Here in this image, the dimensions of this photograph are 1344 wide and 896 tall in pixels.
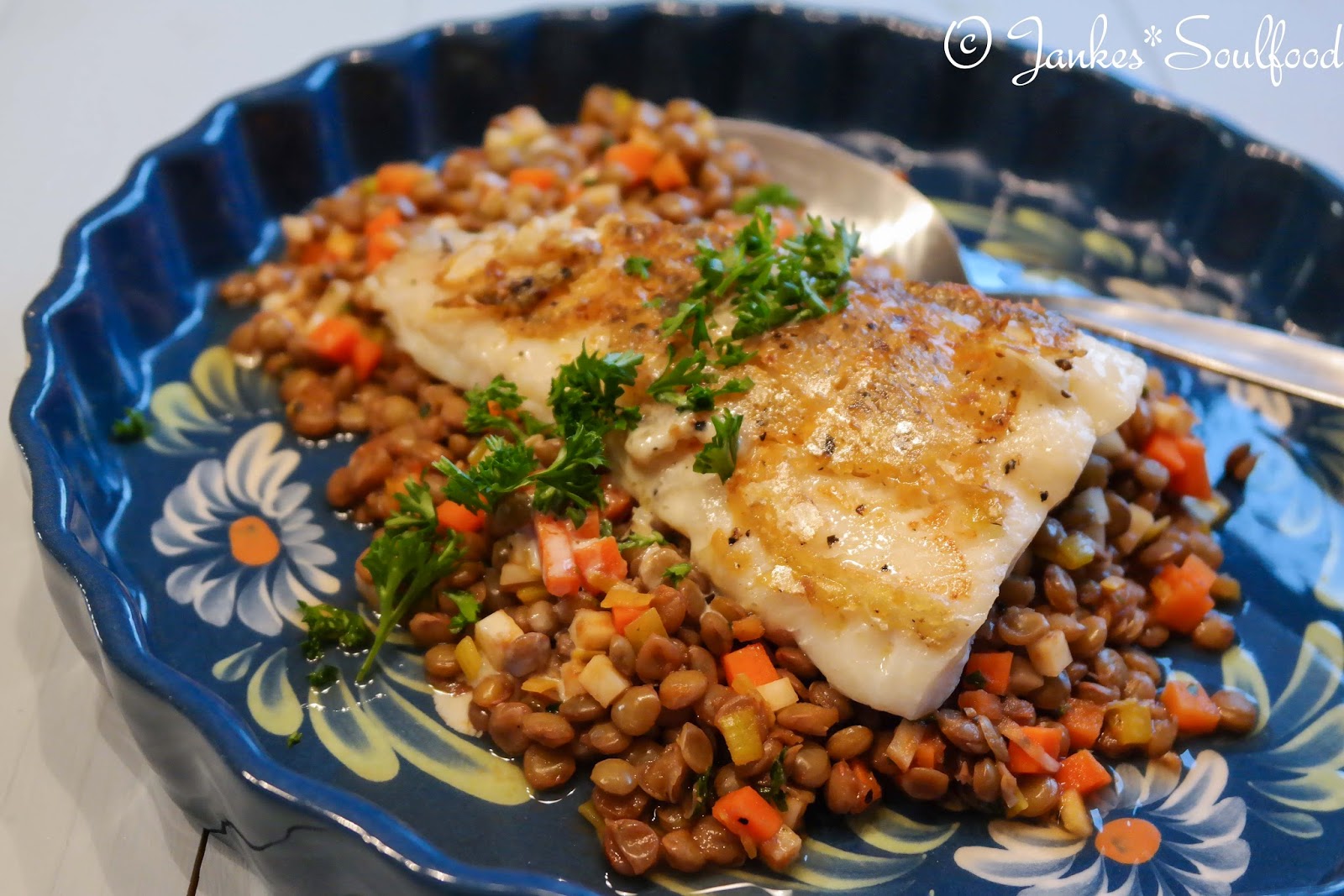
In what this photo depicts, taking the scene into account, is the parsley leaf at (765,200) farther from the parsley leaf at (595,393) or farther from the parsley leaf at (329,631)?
the parsley leaf at (329,631)

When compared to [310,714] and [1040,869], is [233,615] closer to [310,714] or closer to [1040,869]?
[310,714]

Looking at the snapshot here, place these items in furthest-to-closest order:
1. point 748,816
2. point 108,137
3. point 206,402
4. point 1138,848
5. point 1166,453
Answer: point 108,137, point 206,402, point 1166,453, point 1138,848, point 748,816

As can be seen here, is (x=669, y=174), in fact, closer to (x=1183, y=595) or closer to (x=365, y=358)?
(x=365, y=358)

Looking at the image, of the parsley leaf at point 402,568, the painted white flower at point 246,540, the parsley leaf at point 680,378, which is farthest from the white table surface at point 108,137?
the parsley leaf at point 680,378

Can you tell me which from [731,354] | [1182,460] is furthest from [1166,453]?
[731,354]

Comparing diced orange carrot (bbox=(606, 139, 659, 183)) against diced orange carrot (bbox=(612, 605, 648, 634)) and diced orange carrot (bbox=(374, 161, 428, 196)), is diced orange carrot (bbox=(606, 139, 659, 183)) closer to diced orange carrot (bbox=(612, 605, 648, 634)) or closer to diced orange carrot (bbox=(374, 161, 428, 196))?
diced orange carrot (bbox=(374, 161, 428, 196))

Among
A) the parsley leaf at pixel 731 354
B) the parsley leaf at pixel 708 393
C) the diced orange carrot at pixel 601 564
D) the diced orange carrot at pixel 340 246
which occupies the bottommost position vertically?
the diced orange carrot at pixel 601 564

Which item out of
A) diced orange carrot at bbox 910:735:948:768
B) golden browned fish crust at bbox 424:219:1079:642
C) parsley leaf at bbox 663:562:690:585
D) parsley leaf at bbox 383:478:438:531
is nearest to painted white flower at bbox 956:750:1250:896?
diced orange carrot at bbox 910:735:948:768
